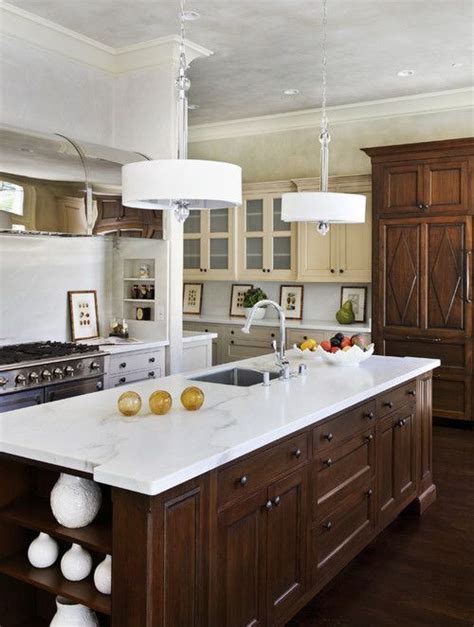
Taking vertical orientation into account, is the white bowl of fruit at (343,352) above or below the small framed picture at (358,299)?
below

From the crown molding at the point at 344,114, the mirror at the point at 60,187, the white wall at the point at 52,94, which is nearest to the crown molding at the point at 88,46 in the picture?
the white wall at the point at 52,94

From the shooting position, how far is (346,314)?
6664mm

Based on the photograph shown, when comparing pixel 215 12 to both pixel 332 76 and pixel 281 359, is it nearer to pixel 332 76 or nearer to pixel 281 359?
pixel 332 76

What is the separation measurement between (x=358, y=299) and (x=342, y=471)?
407cm

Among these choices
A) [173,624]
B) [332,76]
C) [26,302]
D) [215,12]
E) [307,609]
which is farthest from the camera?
[332,76]

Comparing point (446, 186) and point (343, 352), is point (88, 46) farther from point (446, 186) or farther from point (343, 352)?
point (446, 186)

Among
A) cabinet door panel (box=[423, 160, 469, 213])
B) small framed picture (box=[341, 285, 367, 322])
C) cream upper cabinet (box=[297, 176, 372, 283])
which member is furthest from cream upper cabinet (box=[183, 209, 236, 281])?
cabinet door panel (box=[423, 160, 469, 213])

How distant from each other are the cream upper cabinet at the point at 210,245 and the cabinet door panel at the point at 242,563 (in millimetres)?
5187

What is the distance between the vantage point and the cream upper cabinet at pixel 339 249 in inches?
255

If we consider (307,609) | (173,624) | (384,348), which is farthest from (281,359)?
(384,348)

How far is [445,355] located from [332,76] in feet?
8.75

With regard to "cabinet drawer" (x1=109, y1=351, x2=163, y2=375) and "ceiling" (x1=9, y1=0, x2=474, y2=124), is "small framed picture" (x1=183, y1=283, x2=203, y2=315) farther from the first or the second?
"cabinet drawer" (x1=109, y1=351, x2=163, y2=375)

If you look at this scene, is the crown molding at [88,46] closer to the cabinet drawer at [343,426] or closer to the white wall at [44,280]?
the white wall at [44,280]

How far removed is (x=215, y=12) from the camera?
4297 mm
